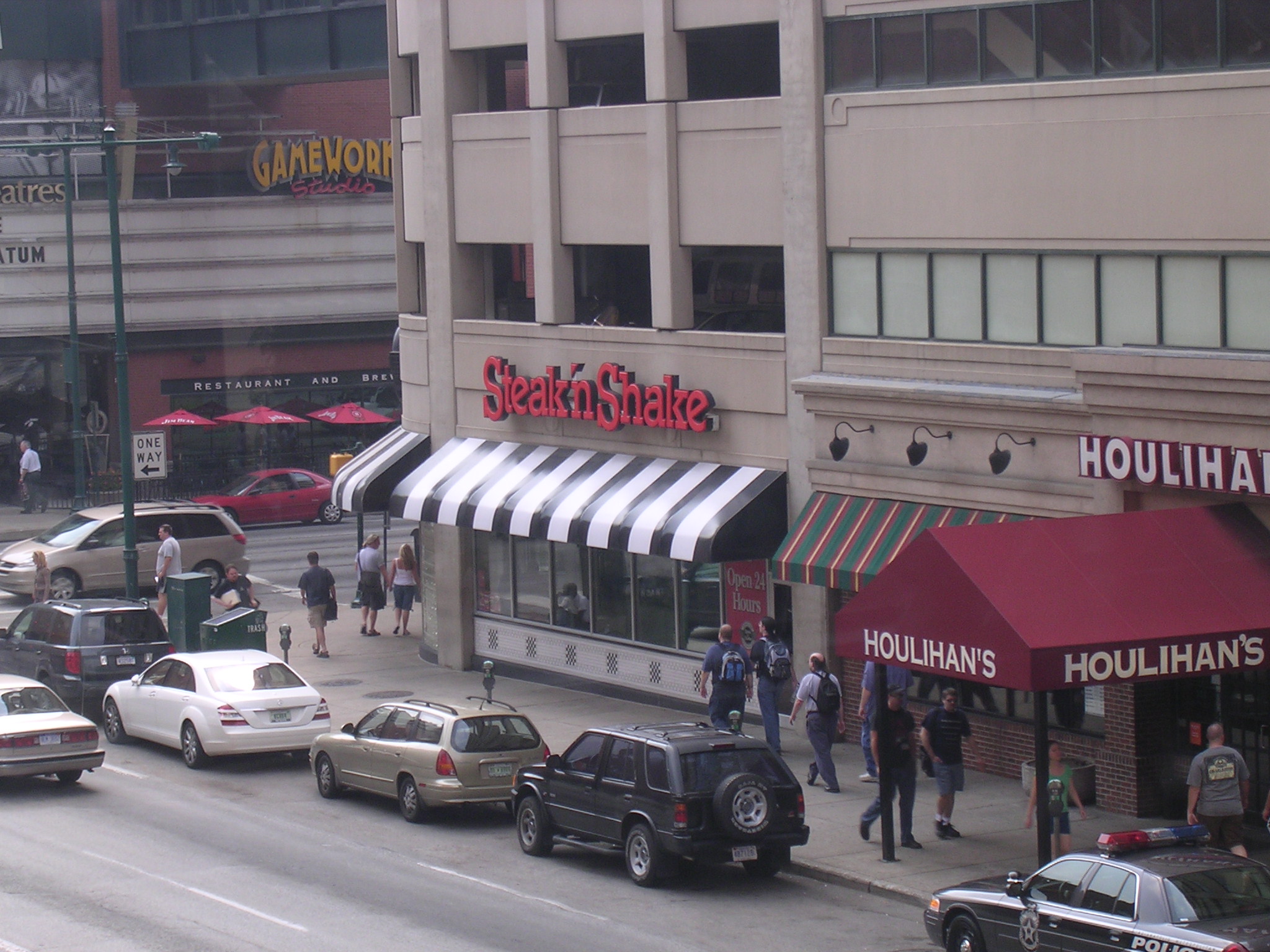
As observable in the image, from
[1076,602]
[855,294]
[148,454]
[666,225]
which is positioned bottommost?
[1076,602]

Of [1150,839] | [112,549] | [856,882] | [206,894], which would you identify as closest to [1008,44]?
[856,882]

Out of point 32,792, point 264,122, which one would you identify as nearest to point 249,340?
point 264,122

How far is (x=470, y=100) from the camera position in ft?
96.0

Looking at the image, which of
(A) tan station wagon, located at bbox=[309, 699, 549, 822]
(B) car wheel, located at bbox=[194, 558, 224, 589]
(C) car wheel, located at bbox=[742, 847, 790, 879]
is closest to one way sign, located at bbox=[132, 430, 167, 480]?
(B) car wheel, located at bbox=[194, 558, 224, 589]

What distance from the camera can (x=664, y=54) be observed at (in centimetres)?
2481

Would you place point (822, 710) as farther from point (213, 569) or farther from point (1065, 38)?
point (213, 569)

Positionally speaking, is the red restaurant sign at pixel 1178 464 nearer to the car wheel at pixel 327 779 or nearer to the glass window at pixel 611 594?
the glass window at pixel 611 594

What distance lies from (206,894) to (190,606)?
11.9m

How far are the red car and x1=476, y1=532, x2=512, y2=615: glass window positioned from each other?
1704 centimetres

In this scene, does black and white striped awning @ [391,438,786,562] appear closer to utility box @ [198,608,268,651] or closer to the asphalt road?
utility box @ [198,608,268,651]

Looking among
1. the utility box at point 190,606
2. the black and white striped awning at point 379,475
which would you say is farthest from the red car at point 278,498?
the utility box at point 190,606

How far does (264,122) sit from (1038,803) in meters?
42.0

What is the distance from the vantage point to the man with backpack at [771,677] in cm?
2152

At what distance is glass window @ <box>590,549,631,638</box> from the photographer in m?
26.3
